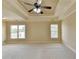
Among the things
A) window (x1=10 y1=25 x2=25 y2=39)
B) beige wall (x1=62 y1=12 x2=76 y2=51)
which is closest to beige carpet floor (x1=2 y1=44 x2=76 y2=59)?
beige wall (x1=62 y1=12 x2=76 y2=51)

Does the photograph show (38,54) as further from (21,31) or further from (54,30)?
(21,31)

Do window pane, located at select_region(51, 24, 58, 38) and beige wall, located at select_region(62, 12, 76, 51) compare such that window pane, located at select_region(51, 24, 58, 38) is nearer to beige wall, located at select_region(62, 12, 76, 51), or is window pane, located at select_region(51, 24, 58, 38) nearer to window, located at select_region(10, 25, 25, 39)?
window, located at select_region(10, 25, 25, 39)

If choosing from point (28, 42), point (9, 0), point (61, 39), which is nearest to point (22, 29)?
point (28, 42)

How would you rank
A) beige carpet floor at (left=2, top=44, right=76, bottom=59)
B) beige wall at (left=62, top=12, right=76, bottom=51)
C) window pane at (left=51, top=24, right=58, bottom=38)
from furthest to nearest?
window pane at (left=51, top=24, right=58, bottom=38) → beige wall at (left=62, top=12, right=76, bottom=51) → beige carpet floor at (left=2, top=44, right=76, bottom=59)

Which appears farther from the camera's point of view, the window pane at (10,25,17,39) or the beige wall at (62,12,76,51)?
the window pane at (10,25,17,39)

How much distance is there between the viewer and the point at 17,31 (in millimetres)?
14531

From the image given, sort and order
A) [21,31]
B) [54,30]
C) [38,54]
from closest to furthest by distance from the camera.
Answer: [38,54] → [54,30] → [21,31]

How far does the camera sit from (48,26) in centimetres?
1434

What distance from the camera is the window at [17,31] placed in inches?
563

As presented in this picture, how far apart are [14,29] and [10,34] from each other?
0.65 metres

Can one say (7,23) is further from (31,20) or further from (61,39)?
(61,39)

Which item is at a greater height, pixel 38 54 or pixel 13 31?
pixel 13 31

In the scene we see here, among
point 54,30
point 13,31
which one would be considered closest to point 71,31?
point 54,30

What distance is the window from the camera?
14.3m
